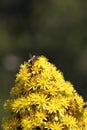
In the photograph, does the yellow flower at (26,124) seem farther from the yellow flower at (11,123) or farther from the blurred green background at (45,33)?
the blurred green background at (45,33)

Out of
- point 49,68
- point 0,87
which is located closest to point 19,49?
point 0,87

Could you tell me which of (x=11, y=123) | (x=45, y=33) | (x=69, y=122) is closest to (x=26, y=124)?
(x=11, y=123)

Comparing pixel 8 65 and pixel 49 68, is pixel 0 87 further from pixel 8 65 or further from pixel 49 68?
pixel 49 68

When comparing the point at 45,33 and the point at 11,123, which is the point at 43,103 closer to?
the point at 11,123

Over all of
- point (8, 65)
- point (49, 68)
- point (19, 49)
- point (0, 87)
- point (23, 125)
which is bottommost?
point (23, 125)

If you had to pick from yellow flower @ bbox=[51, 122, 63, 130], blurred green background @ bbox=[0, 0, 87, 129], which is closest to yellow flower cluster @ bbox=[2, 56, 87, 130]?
yellow flower @ bbox=[51, 122, 63, 130]

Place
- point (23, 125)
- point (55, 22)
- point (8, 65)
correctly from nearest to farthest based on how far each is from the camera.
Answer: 1. point (23, 125)
2. point (8, 65)
3. point (55, 22)

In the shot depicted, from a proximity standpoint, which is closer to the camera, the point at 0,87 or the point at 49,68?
the point at 49,68
